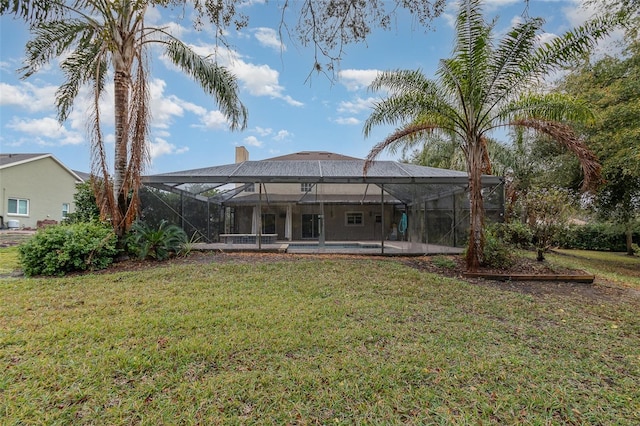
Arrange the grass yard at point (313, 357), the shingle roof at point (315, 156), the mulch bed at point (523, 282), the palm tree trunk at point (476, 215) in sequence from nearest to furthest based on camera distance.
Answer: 1. the grass yard at point (313, 357)
2. the mulch bed at point (523, 282)
3. the palm tree trunk at point (476, 215)
4. the shingle roof at point (315, 156)

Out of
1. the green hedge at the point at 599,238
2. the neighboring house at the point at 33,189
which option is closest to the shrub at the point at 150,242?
the neighboring house at the point at 33,189

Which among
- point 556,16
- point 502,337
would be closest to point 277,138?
point 556,16

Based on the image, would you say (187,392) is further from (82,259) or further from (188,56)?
(188,56)

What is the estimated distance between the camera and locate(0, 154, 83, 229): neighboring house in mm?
20781

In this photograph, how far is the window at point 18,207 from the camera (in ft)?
69.2

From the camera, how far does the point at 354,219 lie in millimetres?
19500

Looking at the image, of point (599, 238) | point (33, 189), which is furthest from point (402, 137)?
point (33, 189)

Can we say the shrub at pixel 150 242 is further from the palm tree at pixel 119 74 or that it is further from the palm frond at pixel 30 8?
the palm frond at pixel 30 8

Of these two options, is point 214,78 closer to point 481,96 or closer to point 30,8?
point 30,8

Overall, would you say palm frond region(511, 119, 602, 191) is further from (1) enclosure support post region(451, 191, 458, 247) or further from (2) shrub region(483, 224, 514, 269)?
(1) enclosure support post region(451, 191, 458, 247)

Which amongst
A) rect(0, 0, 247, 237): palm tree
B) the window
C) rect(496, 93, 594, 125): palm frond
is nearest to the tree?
rect(496, 93, 594, 125): palm frond

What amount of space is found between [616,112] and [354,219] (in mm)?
12751

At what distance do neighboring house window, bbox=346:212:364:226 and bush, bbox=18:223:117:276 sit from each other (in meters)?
13.8

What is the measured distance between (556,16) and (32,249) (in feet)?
43.2
